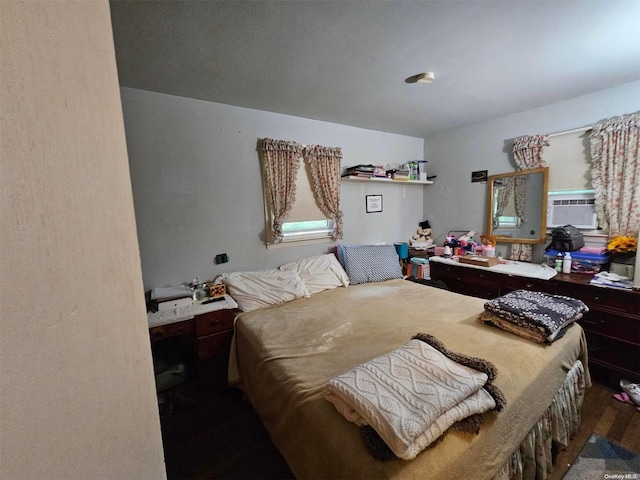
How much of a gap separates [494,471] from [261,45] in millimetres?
2332

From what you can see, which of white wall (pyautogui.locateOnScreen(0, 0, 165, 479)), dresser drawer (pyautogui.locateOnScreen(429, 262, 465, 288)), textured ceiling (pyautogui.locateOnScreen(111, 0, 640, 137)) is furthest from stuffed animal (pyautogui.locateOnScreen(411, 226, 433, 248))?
white wall (pyautogui.locateOnScreen(0, 0, 165, 479))

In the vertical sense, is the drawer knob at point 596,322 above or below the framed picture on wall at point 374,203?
below

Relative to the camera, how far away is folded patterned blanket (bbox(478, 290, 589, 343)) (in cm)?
143

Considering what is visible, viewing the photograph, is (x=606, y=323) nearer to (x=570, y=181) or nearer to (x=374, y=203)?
(x=570, y=181)

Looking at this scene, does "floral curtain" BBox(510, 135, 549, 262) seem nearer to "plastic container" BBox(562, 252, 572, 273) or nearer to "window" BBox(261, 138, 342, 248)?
"plastic container" BBox(562, 252, 572, 273)

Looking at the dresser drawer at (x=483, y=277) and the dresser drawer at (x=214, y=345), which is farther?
the dresser drawer at (x=483, y=277)

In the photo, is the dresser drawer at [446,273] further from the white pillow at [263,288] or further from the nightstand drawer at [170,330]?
the nightstand drawer at [170,330]

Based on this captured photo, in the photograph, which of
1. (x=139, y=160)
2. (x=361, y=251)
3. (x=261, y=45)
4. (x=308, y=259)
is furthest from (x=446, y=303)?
(x=139, y=160)

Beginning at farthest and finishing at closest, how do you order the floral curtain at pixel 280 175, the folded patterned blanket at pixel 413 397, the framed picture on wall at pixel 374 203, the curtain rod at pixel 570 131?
the framed picture on wall at pixel 374 203 < the floral curtain at pixel 280 175 < the curtain rod at pixel 570 131 < the folded patterned blanket at pixel 413 397

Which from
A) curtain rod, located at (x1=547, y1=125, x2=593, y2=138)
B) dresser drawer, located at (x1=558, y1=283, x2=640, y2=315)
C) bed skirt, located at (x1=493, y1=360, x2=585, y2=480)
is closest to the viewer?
bed skirt, located at (x1=493, y1=360, x2=585, y2=480)

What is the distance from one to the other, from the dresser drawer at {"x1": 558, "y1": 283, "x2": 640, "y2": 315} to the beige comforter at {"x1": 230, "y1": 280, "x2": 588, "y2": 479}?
2.33 feet

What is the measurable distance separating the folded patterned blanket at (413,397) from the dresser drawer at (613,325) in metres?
1.80

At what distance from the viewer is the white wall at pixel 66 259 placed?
1.03ft

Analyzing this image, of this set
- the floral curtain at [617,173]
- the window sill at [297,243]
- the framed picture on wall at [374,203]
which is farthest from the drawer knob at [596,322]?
the window sill at [297,243]
